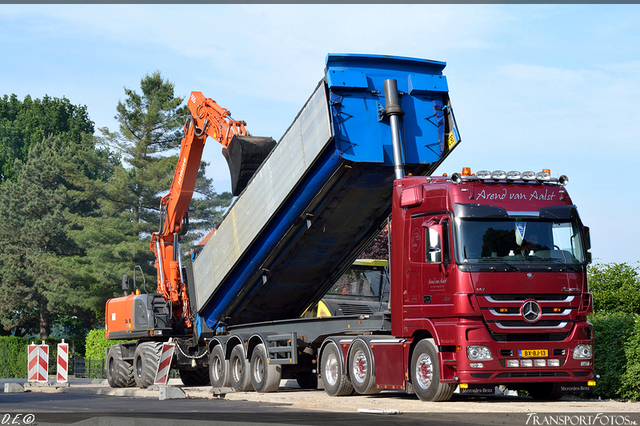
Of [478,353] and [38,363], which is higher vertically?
[478,353]

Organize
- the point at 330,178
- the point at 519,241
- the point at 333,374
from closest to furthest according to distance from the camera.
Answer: the point at 519,241, the point at 330,178, the point at 333,374

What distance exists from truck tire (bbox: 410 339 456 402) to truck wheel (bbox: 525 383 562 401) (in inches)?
74.4

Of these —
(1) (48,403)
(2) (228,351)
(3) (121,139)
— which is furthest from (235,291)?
(3) (121,139)

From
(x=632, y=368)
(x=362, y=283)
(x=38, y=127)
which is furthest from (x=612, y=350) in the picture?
(x=38, y=127)

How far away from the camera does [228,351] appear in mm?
17984

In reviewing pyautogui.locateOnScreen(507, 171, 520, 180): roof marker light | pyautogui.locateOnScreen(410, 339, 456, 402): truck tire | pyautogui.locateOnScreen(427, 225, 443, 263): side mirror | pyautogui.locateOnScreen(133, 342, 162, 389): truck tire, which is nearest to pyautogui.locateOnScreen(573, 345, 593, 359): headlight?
pyautogui.locateOnScreen(410, 339, 456, 402): truck tire

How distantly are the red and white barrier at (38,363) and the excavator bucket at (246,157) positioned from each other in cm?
873

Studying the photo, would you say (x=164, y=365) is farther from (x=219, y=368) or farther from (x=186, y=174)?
(x=186, y=174)

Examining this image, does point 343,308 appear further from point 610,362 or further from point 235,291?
point 610,362

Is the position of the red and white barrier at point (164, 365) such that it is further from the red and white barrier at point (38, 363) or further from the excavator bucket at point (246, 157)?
the red and white barrier at point (38, 363)

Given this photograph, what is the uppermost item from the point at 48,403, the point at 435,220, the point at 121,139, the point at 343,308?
the point at 121,139

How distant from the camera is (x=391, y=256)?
1354 centimetres

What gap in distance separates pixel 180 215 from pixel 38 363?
18.0 ft

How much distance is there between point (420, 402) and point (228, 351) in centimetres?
645
